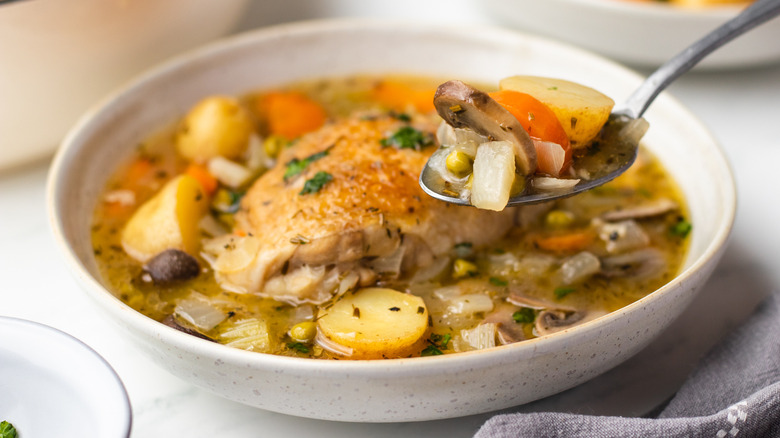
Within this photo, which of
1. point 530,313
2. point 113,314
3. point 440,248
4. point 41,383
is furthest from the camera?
point 440,248

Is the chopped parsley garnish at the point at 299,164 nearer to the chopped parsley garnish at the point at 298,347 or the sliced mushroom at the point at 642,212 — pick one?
the chopped parsley garnish at the point at 298,347

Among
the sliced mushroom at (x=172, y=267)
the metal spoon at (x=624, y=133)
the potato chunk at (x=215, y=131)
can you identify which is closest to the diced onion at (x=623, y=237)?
the metal spoon at (x=624, y=133)

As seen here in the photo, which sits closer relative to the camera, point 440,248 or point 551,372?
point 551,372

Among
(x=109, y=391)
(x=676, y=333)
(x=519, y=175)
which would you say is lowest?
(x=676, y=333)

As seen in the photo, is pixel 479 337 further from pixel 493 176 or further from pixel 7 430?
pixel 7 430

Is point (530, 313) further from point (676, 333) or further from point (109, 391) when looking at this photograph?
point (109, 391)

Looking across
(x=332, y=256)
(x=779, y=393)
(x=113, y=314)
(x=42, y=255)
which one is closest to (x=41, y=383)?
(x=113, y=314)

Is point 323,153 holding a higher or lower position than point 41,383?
higher
